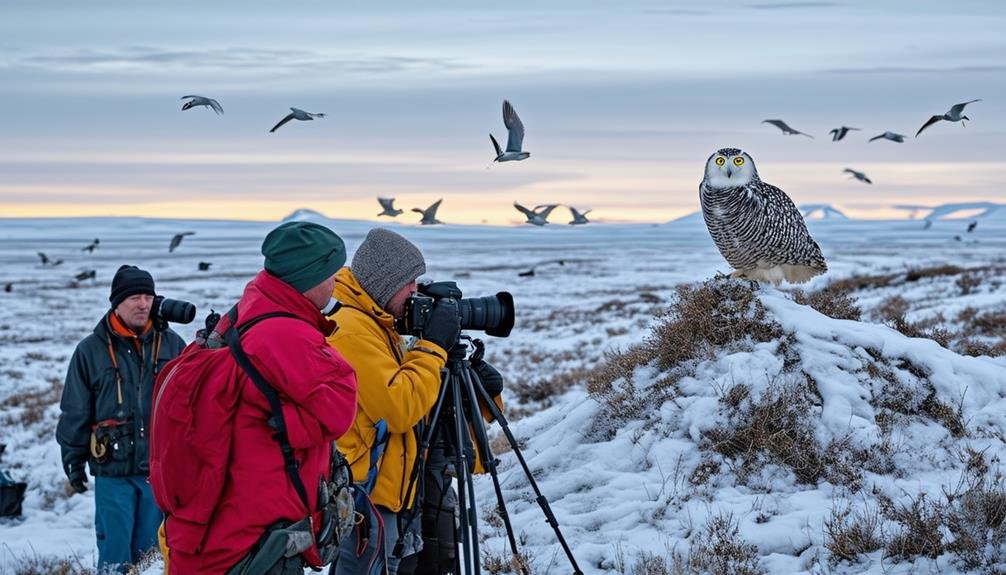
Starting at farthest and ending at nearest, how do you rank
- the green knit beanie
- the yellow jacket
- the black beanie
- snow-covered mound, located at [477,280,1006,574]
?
the black beanie < snow-covered mound, located at [477,280,1006,574] < the yellow jacket < the green knit beanie

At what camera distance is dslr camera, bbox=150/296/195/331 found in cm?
590

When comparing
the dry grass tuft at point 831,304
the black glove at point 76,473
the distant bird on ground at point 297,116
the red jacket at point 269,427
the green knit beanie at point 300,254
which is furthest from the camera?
the dry grass tuft at point 831,304

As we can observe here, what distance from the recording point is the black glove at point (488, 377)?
4234mm

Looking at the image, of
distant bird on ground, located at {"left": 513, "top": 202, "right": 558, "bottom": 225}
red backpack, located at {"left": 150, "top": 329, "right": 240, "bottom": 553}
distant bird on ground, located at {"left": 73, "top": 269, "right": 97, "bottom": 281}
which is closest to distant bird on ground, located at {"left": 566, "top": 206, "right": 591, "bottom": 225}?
distant bird on ground, located at {"left": 513, "top": 202, "right": 558, "bottom": 225}

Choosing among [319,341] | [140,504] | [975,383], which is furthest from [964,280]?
[319,341]

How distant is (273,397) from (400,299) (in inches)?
36.1

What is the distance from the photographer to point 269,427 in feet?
9.77

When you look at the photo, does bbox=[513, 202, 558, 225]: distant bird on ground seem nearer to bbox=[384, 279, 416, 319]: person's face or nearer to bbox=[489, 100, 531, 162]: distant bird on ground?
bbox=[489, 100, 531, 162]: distant bird on ground

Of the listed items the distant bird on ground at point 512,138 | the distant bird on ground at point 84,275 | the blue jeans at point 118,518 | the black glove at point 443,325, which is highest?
the distant bird on ground at point 512,138

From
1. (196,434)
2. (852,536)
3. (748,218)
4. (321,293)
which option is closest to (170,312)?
(321,293)

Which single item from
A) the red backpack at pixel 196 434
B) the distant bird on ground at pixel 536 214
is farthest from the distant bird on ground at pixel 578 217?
the red backpack at pixel 196 434

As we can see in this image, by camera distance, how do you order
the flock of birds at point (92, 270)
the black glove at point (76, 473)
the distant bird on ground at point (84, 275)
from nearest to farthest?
the black glove at point (76, 473), the flock of birds at point (92, 270), the distant bird on ground at point (84, 275)

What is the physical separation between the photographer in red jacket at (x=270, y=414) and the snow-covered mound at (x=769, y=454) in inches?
98.2

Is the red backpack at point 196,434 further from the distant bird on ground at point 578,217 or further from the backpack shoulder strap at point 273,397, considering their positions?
the distant bird on ground at point 578,217
